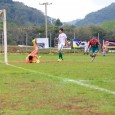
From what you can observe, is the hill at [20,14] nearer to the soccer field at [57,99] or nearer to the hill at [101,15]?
the hill at [101,15]

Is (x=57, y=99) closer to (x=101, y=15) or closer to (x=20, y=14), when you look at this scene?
(x=20, y=14)

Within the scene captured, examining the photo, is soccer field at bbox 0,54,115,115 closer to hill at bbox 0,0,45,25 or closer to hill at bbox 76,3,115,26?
hill at bbox 0,0,45,25

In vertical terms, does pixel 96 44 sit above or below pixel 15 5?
below

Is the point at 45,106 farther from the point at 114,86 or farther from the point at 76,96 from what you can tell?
the point at 114,86

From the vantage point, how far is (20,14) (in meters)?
128

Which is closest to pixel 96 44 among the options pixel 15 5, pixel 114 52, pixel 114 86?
pixel 114 86

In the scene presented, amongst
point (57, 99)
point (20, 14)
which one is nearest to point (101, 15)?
point (20, 14)

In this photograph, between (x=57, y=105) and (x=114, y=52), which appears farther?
(x=114, y=52)

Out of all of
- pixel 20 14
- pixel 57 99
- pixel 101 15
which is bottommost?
pixel 57 99

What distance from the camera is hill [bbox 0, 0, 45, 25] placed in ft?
400

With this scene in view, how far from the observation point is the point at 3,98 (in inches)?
350

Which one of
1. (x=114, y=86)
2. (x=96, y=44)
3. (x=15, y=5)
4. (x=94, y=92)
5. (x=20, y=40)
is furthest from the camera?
(x=15, y=5)

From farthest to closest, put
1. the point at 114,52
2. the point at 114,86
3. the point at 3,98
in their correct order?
the point at 114,52 < the point at 114,86 < the point at 3,98

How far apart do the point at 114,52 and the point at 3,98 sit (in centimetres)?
5135
